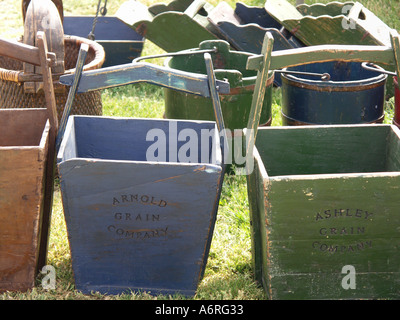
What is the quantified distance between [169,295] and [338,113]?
1.71 meters

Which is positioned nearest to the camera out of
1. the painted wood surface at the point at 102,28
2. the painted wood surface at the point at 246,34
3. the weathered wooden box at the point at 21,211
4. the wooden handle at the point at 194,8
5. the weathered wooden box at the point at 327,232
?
the weathered wooden box at the point at 327,232

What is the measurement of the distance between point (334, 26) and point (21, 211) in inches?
127

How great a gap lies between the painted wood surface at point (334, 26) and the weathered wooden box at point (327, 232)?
2.11 m

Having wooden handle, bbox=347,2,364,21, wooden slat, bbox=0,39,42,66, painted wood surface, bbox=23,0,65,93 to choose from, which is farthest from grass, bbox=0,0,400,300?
wooden slat, bbox=0,39,42,66

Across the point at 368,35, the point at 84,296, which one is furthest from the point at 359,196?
the point at 368,35

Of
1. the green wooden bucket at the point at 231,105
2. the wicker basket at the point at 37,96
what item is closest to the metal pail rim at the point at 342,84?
the green wooden bucket at the point at 231,105

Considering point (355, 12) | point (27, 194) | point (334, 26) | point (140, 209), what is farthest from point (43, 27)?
point (355, 12)

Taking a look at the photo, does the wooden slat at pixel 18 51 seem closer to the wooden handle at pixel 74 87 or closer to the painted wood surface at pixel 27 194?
the painted wood surface at pixel 27 194

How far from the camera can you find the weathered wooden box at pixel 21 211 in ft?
7.85

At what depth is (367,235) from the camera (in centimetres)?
237

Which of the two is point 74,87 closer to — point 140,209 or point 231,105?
point 140,209

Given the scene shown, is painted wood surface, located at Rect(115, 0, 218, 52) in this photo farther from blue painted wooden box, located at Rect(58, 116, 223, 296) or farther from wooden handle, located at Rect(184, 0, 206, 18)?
blue painted wooden box, located at Rect(58, 116, 223, 296)

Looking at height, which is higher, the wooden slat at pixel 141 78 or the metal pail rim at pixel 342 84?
the wooden slat at pixel 141 78
